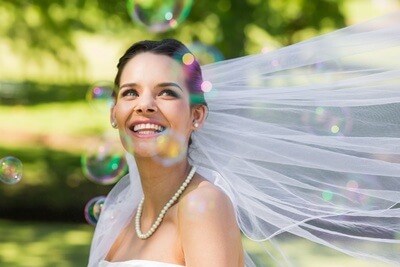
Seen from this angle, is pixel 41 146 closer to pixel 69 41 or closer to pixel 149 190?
pixel 69 41

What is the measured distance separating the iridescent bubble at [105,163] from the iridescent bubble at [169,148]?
1502mm

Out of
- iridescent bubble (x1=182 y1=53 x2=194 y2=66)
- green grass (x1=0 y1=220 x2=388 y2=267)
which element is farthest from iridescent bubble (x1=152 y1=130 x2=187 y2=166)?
green grass (x1=0 y1=220 x2=388 y2=267)

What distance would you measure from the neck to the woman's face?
0.25 feet

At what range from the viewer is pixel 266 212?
118 inches

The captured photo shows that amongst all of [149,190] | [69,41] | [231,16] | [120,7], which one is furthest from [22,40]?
[149,190]

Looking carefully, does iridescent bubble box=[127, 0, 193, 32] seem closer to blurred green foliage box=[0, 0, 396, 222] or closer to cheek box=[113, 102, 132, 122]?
cheek box=[113, 102, 132, 122]

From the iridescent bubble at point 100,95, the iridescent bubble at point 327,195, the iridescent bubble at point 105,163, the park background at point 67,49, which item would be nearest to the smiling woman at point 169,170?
the iridescent bubble at point 327,195

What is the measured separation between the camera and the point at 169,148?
8.67 feet

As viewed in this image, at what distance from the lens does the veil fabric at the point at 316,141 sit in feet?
9.84

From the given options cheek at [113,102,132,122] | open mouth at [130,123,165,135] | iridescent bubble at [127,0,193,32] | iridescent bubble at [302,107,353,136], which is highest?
iridescent bubble at [127,0,193,32]

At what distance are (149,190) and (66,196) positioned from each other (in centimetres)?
857

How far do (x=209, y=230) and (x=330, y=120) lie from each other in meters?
0.80

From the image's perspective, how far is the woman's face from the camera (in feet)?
8.82

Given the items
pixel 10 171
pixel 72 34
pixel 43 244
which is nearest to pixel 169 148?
pixel 10 171
